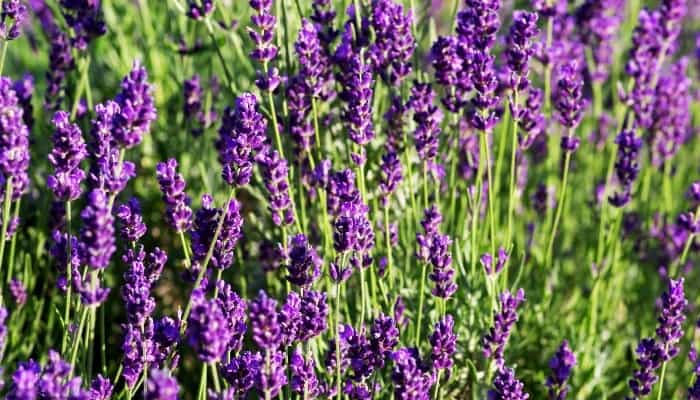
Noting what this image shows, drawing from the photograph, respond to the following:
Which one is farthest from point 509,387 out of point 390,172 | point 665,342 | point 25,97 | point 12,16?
point 25,97

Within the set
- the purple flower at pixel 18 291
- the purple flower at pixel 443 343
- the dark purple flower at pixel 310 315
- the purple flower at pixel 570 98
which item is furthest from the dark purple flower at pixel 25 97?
the purple flower at pixel 570 98

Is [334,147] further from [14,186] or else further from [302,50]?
[14,186]

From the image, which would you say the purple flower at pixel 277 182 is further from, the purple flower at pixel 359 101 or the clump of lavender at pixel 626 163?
the clump of lavender at pixel 626 163

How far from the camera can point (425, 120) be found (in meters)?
2.40

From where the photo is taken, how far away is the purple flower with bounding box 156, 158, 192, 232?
1979 mm

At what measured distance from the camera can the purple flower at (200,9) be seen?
2.52m

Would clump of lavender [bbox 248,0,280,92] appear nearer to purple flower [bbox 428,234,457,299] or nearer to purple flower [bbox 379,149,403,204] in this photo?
purple flower [bbox 379,149,403,204]

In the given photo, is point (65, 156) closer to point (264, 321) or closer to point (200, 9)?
point (264, 321)

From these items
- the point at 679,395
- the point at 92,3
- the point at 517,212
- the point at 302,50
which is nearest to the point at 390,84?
the point at 302,50

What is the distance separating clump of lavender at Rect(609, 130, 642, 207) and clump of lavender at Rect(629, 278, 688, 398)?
1.89 ft

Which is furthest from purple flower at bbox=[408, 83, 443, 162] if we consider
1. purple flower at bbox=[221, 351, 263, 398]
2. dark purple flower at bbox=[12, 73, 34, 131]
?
dark purple flower at bbox=[12, 73, 34, 131]

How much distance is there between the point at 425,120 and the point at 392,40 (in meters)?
0.25

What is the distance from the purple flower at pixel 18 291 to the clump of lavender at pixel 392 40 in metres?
1.22

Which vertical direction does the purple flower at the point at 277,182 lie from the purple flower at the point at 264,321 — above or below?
above
